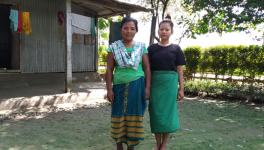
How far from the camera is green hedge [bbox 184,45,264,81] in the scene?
12.0m

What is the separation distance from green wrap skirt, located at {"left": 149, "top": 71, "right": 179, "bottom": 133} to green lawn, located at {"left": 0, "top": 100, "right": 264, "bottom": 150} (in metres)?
0.85

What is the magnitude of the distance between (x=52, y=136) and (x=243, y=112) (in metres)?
5.01

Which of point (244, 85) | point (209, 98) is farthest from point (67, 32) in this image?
point (244, 85)

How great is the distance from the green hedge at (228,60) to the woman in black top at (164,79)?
329 inches

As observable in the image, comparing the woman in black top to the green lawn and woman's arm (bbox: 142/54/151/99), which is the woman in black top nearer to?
woman's arm (bbox: 142/54/151/99)

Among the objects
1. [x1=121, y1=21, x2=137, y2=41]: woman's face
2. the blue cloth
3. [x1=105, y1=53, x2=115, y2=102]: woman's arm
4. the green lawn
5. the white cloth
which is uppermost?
the white cloth

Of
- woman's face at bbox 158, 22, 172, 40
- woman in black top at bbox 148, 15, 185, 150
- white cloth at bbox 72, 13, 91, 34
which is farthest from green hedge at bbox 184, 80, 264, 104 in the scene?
woman's face at bbox 158, 22, 172, 40

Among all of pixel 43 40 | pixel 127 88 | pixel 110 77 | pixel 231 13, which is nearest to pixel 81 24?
pixel 43 40

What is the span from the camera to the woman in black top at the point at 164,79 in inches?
164

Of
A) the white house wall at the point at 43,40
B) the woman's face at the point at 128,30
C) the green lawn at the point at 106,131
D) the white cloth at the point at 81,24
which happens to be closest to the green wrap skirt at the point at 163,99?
the woman's face at the point at 128,30

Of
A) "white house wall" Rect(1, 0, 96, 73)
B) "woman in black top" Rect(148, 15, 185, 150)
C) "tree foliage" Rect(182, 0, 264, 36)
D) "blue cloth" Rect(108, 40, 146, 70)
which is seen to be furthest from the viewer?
"white house wall" Rect(1, 0, 96, 73)

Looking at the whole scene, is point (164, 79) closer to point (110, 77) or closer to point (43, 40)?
point (110, 77)

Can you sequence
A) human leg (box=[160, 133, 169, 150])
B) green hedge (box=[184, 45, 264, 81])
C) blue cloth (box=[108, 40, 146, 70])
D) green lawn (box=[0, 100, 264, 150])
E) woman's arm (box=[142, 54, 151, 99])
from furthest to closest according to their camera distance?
green hedge (box=[184, 45, 264, 81]) < green lawn (box=[0, 100, 264, 150]) < human leg (box=[160, 133, 169, 150]) < woman's arm (box=[142, 54, 151, 99]) < blue cloth (box=[108, 40, 146, 70])

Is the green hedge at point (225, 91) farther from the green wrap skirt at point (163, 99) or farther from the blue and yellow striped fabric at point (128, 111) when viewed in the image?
the blue and yellow striped fabric at point (128, 111)
